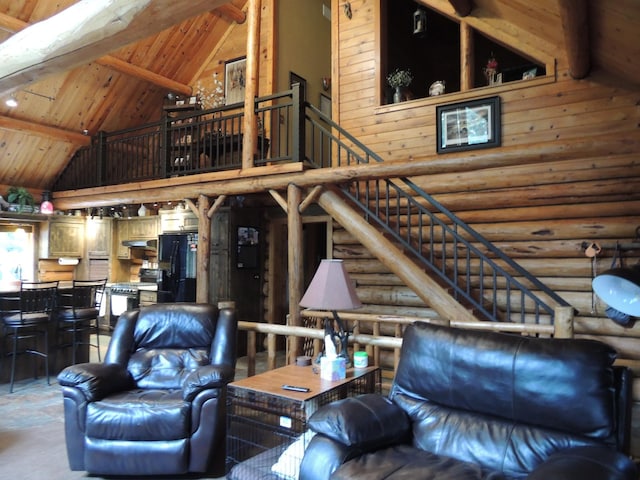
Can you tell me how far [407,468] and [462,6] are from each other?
5.14 m

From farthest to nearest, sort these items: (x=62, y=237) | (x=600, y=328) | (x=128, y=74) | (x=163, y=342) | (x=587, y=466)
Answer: (x=62, y=237) → (x=128, y=74) → (x=600, y=328) → (x=163, y=342) → (x=587, y=466)

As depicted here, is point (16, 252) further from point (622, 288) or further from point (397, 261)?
point (622, 288)

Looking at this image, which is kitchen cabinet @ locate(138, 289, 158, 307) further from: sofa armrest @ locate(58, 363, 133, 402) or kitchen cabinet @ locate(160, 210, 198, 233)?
sofa armrest @ locate(58, 363, 133, 402)

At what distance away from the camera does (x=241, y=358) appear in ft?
22.0

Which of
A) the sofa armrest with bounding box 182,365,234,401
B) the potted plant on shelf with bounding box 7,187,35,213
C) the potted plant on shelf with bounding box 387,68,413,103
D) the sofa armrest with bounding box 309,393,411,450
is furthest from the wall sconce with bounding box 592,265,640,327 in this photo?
the potted plant on shelf with bounding box 7,187,35,213

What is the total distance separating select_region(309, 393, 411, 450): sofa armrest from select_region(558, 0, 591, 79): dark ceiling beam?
2.78 meters

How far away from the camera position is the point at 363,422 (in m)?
2.21

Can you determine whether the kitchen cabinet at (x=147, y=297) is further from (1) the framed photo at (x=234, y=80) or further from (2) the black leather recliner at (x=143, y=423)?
(2) the black leather recliner at (x=143, y=423)

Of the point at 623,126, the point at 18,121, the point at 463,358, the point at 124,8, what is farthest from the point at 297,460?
the point at 18,121

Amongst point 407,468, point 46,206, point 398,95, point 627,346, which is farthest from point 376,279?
point 46,206

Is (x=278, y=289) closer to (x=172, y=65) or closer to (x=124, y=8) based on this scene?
(x=172, y=65)

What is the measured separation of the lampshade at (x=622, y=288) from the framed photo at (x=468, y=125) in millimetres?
3318

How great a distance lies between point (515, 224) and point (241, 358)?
Answer: 162 inches

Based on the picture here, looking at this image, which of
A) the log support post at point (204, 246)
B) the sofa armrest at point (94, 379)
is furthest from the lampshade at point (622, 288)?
the log support post at point (204, 246)
